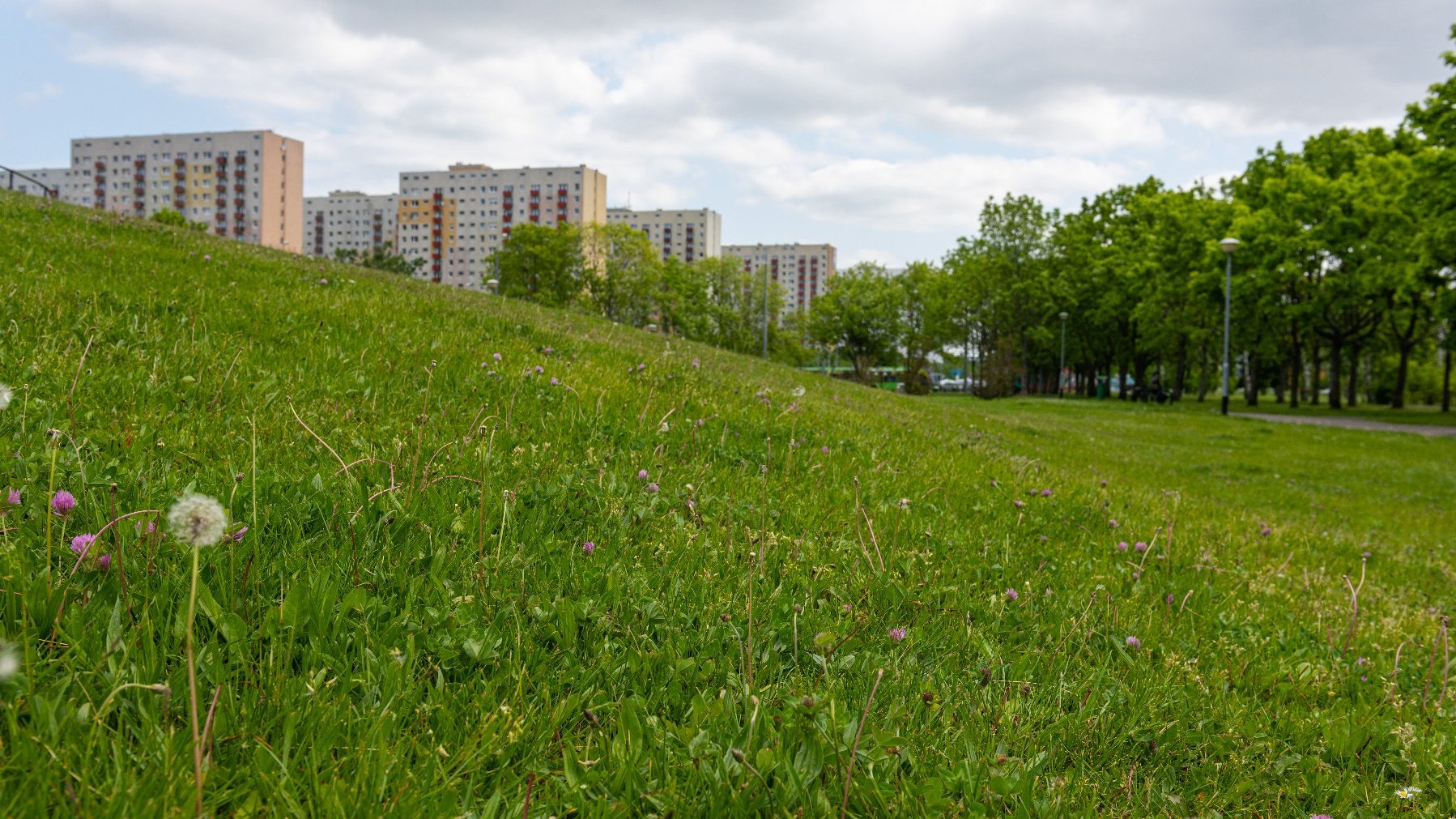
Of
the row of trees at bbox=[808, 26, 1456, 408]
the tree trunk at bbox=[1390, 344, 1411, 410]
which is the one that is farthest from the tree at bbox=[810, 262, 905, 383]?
the tree trunk at bbox=[1390, 344, 1411, 410]

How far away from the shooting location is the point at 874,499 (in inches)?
196

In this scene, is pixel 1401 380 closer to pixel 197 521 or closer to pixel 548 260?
pixel 197 521

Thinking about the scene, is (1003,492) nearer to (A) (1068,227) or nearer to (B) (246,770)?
(B) (246,770)

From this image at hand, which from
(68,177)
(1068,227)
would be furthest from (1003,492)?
(68,177)

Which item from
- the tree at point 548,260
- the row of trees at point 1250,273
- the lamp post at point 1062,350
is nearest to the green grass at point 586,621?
the row of trees at point 1250,273

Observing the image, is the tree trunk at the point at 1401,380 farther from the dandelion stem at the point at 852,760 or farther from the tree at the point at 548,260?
the tree at the point at 548,260

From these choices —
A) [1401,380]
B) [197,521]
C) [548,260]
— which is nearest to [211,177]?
[548,260]

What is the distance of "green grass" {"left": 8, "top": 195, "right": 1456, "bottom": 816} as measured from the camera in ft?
6.01

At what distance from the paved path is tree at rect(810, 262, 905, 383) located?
56.4 m

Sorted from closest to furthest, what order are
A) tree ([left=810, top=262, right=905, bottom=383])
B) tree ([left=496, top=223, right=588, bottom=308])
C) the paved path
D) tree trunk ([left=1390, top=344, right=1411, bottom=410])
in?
1. the paved path
2. tree trunk ([left=1390, top=344, right=1411, bottom=410])
3. tree ([left=810, top=262, right=905, bottom=383])
4. tree ([left=496, top=223, right=588, bottom=308])

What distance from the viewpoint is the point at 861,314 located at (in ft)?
313

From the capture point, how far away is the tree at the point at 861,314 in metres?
95.3

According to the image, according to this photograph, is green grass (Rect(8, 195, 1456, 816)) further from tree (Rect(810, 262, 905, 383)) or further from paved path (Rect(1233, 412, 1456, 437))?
tree (Rect(810, 262, 905, 383))

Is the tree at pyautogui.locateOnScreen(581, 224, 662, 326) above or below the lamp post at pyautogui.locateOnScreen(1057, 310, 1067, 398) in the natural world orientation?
above
